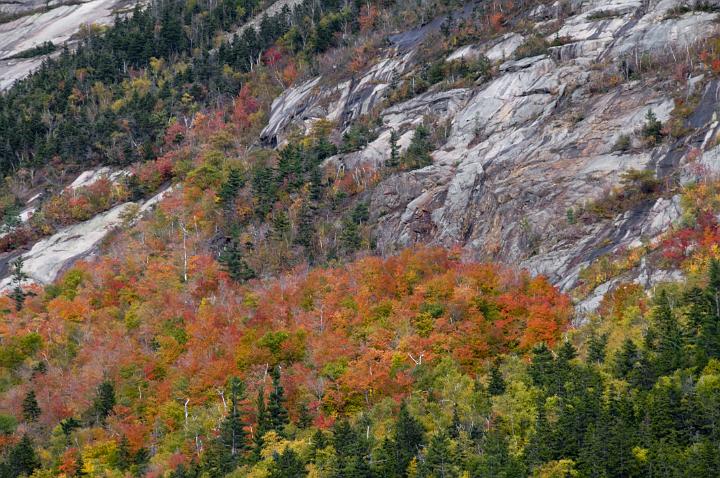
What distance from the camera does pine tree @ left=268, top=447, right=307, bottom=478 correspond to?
2018 inches

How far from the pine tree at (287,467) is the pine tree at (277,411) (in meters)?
6.44

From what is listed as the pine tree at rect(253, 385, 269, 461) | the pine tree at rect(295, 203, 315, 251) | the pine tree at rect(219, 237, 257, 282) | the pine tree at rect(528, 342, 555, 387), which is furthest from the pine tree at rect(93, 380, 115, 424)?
the pine tree at rect(528, 342, 555, 387)

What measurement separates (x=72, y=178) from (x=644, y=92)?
70.0m

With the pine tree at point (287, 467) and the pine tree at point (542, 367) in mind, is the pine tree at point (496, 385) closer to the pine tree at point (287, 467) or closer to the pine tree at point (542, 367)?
the pine tree at point (542, 367)

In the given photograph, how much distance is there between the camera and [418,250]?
77.6 metres

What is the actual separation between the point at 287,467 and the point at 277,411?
8946 millimetres

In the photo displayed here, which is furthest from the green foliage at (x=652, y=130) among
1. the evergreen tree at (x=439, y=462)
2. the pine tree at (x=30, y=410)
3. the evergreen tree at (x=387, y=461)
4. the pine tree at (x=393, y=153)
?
the pine tree at (x=30, y=410)

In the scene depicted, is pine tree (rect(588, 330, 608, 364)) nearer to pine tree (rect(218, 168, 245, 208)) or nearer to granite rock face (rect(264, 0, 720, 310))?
granite rock face (rect(264, 0, 720, 310))

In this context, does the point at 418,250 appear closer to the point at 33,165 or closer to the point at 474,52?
the point at 474,52

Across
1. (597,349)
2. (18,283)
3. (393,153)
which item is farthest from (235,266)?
(597,349)

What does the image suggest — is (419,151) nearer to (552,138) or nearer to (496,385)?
(552,138)

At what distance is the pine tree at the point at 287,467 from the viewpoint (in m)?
51.2

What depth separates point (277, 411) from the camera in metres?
60.2

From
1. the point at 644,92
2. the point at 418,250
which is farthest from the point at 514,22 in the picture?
the point at 418,250
